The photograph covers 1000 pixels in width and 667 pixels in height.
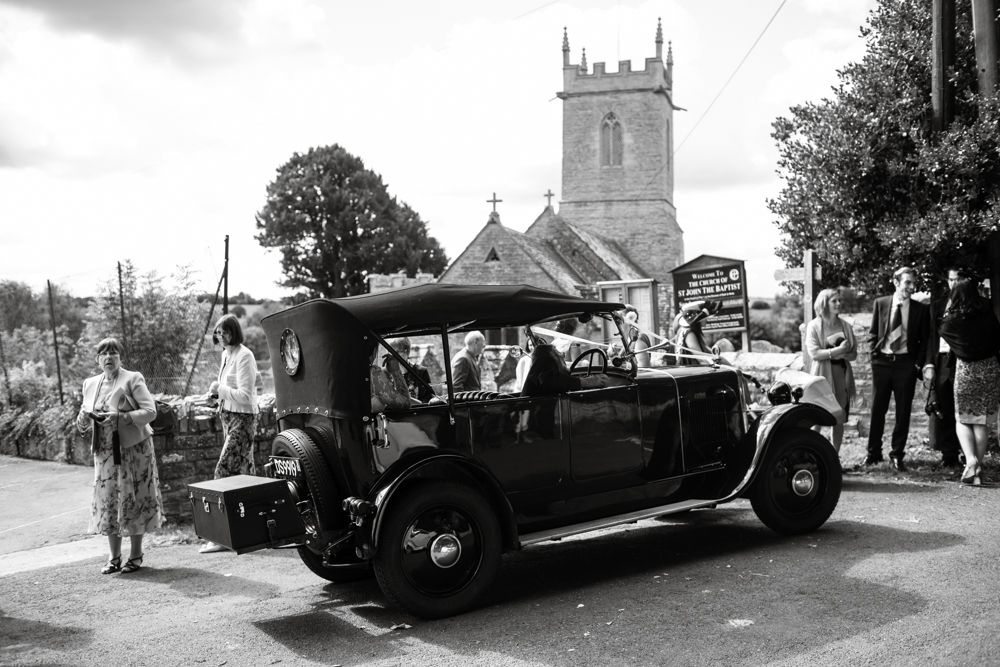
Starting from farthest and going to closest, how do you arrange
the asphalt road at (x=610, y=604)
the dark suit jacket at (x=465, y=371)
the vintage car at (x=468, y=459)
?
the dark suit jacket at (x=465, y=371), the vintage car at (x=468, y=459), the asphalt road at (x=610, y=604)

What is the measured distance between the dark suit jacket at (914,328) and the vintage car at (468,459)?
2.98 metres

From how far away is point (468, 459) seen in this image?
523 centimetres

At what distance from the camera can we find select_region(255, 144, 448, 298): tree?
53281mm

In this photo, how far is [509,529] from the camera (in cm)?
536

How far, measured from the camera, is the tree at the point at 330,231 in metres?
53.3

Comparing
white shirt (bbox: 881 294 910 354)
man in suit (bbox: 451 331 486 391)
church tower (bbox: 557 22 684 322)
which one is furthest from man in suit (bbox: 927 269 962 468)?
church tower (bbox: 557 22 684 322)

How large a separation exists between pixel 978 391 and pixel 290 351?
6.61m

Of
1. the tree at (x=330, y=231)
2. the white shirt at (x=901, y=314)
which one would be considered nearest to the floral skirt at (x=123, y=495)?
the white shirt at (x=901, y=314)

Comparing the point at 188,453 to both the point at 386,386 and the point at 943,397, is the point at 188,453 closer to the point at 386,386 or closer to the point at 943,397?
the point at 386,386

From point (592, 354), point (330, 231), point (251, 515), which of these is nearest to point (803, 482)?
point (592, 354)

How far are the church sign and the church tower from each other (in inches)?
1563

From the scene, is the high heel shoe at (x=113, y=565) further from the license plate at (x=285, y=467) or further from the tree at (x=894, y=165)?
the tree at (x=894, y=165)

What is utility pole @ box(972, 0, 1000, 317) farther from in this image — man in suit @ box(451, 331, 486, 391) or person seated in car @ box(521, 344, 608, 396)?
person seated in car @ box(521, 344, 608, 396)

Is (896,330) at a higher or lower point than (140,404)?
higher
